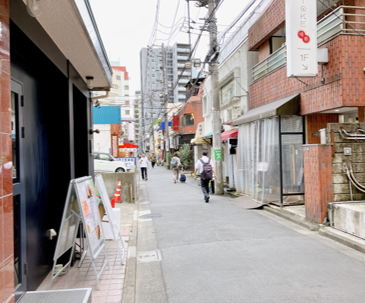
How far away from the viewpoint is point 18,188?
3.59 meters

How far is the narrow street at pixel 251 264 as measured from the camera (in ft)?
13.1

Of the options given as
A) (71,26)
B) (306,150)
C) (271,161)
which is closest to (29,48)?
(71,26)

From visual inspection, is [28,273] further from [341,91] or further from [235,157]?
→ [235,157]

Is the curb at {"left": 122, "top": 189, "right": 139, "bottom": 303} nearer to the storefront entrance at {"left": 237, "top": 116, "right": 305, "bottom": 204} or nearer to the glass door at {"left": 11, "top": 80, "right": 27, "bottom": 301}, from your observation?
the glass door at {"left": 11, "top": 80, "right": 27, "bottom": 301}

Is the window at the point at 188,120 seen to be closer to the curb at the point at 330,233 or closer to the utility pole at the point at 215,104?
the utility pole at the point at 215,104

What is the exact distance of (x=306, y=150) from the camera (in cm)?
764

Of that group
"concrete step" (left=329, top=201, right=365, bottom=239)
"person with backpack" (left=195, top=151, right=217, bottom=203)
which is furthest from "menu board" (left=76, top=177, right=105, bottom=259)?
"person with backpack" (left=195, top=151, right=217, bottom=203)

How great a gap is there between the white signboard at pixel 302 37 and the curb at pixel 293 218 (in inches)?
146

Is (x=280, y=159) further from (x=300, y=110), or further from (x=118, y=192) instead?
(x=118, y=192)

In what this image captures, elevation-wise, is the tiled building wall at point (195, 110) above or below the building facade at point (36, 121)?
above

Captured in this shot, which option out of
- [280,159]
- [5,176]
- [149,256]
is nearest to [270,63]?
[280,159]

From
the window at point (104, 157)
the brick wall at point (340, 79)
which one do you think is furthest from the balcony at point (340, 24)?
the window at point (104, 157)

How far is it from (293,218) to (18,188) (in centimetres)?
675

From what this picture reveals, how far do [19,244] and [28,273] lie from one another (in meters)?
0.55
